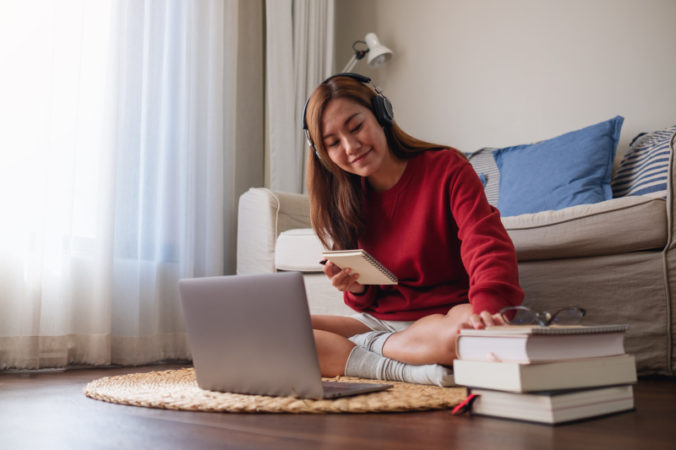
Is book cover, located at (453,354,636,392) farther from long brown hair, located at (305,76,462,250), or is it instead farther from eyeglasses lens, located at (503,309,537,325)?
long brown hair, located at (305,76,462,250)

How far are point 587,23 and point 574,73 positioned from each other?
210 mm

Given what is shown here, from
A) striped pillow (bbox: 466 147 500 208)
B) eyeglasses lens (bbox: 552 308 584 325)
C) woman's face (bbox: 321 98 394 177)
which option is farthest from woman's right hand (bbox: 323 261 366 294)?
striped pillow (bbox: 466 147 500 208)

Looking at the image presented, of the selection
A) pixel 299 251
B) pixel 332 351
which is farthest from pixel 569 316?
pixel 299 251

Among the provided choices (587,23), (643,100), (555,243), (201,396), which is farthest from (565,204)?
(201,396)

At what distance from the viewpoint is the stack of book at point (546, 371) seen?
76 centimetres

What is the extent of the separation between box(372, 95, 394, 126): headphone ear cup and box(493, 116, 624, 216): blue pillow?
887mm

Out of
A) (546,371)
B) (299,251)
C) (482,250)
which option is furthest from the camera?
(299,251)

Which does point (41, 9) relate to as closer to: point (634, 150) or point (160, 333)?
point (160, 333)

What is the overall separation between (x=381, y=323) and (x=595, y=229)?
23.5 inches

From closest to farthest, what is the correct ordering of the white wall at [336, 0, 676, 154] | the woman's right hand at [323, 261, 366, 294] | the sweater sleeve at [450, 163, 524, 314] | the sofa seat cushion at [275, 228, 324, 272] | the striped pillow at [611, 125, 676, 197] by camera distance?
the sweater sleeve at [450, 163, 524, 314] → the woman's right hand at [323, 261, 366, 294] → the striped pillow at [611, 125, 676, 197] → the sofa seat cushion at [275, 228, 324, 272] → the white wall at [336, 0, 676, 154]

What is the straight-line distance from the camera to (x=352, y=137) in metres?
1.32

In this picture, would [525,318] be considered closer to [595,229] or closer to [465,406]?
[465,406]

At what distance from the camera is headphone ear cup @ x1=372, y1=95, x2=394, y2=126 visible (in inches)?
53.7

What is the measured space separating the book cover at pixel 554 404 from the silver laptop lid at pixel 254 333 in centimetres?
27
